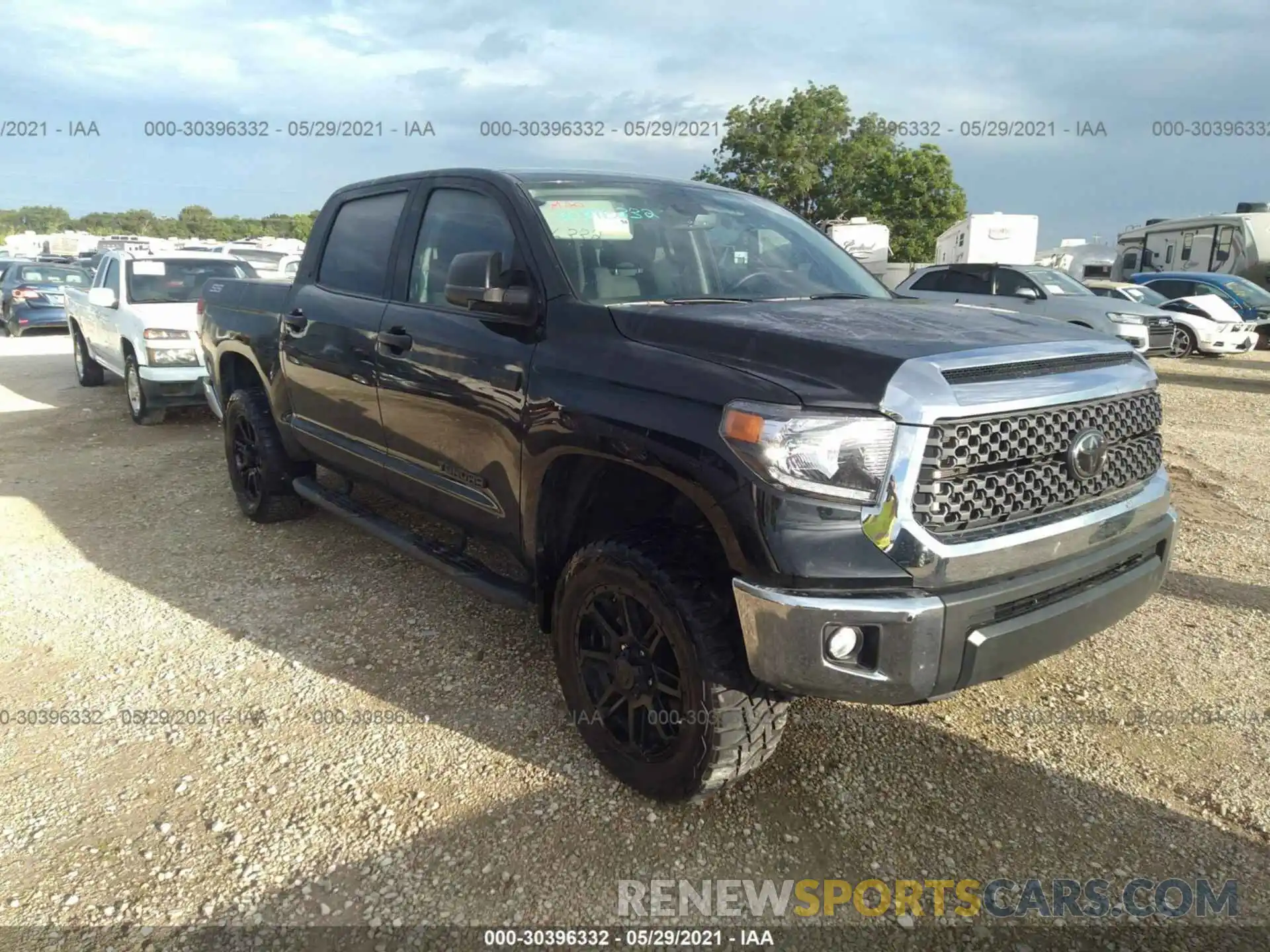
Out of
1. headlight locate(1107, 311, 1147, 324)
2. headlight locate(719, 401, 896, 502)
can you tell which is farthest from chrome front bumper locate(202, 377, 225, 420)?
headlight locate(1107, 311, 1147, 324)

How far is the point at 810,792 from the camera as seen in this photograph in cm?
283

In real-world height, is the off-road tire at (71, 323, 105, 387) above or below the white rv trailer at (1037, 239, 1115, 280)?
below

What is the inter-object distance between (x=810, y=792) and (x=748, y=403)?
1.36 meters

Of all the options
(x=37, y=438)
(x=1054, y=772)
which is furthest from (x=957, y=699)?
(x=37, y=438)

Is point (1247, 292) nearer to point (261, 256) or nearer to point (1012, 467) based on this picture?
point (1012, 467)

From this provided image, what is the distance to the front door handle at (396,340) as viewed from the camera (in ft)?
11.6

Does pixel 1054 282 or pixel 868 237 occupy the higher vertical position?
pixel 868 237

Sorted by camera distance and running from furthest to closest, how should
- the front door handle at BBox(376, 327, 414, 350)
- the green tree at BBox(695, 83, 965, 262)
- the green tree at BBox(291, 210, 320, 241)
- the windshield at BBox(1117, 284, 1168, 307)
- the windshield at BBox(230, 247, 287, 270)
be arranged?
the green tree at BBox(291, 210, 320, 241), the green tree at BBox(695, 83, 965, 262), the windshield at BBox(1117, 284, 1168, 307), the windshield at BBox(230, 247, 287, 270), the front door handle at BBox(376, 327, 414, 350)

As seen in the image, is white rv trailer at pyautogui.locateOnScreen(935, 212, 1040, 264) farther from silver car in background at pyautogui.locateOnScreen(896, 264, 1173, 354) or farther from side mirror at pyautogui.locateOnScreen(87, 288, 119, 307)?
side mirror at pyautogui.locateOnScreen(87, 288, 119, 307)

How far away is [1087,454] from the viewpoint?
2467 mm

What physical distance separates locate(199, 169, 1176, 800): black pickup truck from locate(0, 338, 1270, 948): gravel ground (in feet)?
1.07

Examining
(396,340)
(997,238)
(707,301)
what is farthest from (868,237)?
(707,301)

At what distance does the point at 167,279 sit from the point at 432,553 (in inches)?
290

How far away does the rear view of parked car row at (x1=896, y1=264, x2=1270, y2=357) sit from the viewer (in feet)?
40.0
